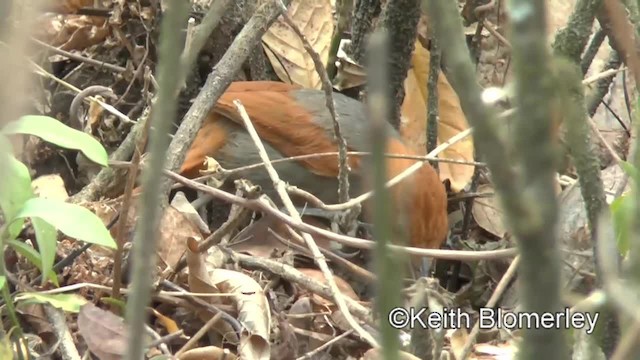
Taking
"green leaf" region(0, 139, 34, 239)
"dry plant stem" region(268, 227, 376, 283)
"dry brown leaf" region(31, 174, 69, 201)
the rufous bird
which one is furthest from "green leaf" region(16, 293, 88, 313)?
the rufous bird

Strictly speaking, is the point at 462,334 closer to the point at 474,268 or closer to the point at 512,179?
the point at 474,268

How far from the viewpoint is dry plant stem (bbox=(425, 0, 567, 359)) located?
1.44 feet

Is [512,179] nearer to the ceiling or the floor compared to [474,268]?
nearer to the ceiling

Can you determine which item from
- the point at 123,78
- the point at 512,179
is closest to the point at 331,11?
the point at 123,78

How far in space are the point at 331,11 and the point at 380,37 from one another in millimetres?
2910

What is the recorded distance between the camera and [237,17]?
9.93 feet

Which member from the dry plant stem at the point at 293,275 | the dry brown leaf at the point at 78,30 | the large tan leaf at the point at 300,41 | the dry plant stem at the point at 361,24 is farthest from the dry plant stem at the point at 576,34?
the dry brown leaf at the point at 78,30

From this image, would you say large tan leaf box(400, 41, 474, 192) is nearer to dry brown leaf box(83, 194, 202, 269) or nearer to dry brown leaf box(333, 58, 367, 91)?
dry brown leaf box(333, 58, 367, 91)

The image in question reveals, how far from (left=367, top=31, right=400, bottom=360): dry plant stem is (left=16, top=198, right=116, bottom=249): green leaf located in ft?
3.18

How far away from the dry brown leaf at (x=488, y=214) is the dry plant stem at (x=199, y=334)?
1187 mm

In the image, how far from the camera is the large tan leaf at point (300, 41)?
126 inches

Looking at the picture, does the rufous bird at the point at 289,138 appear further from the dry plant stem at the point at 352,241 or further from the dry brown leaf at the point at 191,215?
the dry plant stem at the point at 352,241

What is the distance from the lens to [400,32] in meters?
2.78

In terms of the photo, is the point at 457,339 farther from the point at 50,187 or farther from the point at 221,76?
the point at 50,187
